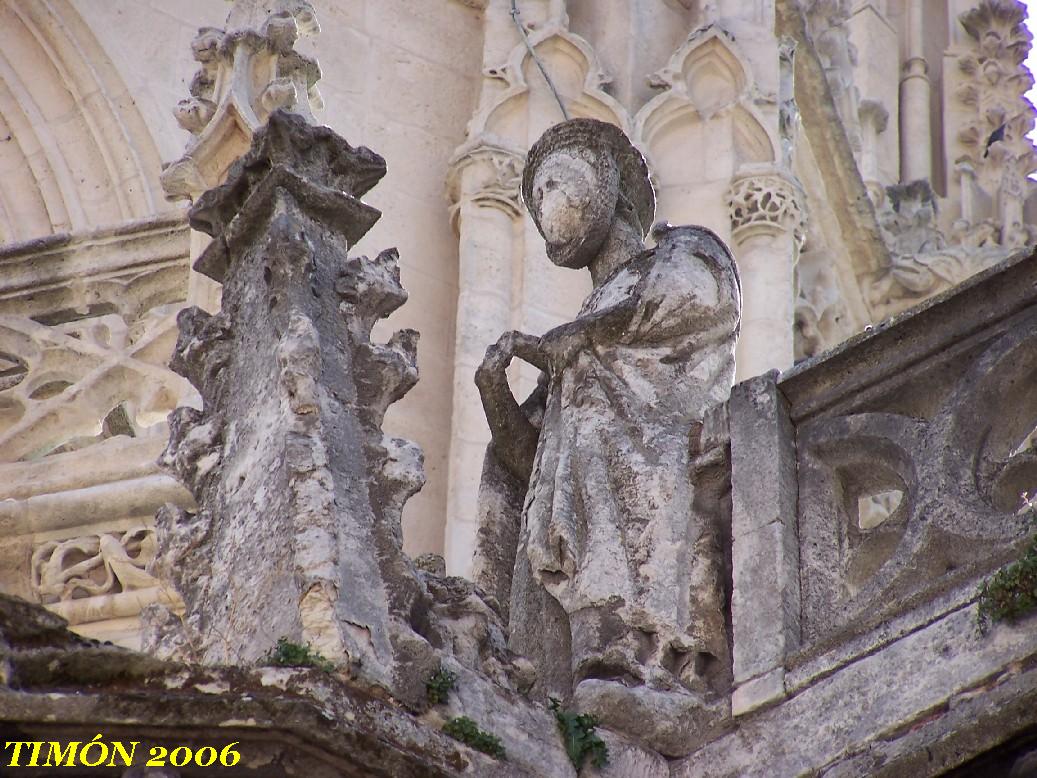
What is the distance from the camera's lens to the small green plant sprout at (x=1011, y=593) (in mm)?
6992

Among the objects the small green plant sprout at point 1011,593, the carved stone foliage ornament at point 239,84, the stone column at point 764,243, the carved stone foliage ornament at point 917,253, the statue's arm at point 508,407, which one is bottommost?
the small green plant sprout at point 1011,593

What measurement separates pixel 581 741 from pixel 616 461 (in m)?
1.15

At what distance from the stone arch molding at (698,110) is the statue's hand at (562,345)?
4.44m

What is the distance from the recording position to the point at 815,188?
1526 cm

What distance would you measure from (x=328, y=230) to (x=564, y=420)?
998 millimetres

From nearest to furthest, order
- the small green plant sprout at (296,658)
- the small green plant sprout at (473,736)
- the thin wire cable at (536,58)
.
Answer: the small green plant sprout at (296,658)
the small green plant sprout at (473,736)
the thin wire cable at (536,58)

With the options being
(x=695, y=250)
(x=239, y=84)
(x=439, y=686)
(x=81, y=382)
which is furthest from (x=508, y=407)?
(x=81, y=382)

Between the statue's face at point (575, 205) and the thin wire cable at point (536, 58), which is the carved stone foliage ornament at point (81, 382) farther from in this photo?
the statue's face at point (575, 205)

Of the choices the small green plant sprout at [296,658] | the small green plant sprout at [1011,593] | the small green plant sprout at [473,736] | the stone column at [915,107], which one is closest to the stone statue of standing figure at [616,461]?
the small green plant sprout at [473,736]

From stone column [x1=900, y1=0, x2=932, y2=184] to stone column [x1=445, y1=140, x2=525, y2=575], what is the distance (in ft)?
19.0

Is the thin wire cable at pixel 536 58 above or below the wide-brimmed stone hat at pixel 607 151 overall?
above

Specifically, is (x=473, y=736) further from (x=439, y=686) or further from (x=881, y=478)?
(x=881, y=478)

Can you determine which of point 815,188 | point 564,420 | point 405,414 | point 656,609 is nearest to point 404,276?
point 405,414

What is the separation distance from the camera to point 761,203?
518 inches
